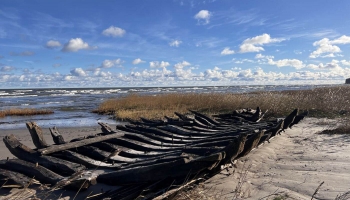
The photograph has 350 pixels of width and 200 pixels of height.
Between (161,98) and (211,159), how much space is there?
16.0 metres

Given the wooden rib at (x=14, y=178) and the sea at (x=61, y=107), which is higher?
the wooden rib at (x=14, y=178)

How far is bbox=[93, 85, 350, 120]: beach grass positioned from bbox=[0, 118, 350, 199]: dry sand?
482 centimetres

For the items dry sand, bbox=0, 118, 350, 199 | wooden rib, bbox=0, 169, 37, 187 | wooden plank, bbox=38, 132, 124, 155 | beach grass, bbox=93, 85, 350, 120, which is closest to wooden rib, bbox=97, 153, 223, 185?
dry sand, bbox=0, 118, 350, 199

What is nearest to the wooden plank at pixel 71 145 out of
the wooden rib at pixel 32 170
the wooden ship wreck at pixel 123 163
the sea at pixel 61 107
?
the wooden ship wreck at pixel 123 163

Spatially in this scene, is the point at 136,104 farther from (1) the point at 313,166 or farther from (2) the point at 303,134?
(1) the point at 313,166

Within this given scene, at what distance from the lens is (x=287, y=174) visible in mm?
4316

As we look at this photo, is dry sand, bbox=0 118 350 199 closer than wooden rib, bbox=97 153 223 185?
No

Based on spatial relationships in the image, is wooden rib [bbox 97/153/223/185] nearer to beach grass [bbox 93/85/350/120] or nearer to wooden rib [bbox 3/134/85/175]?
wooden rib [bbox 3/134/85/175]

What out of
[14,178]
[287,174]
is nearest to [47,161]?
[14,178]

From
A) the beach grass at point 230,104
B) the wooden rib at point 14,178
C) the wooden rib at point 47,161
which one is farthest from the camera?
the beach grass at point 230,104

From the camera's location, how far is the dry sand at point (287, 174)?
11.6 feet

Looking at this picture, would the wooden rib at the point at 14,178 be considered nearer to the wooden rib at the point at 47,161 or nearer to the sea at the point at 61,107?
the wooden rib at the point at 47,161

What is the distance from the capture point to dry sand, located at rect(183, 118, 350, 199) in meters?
3.53

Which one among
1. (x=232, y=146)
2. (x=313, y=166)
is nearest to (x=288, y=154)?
(x=313, y=166)
